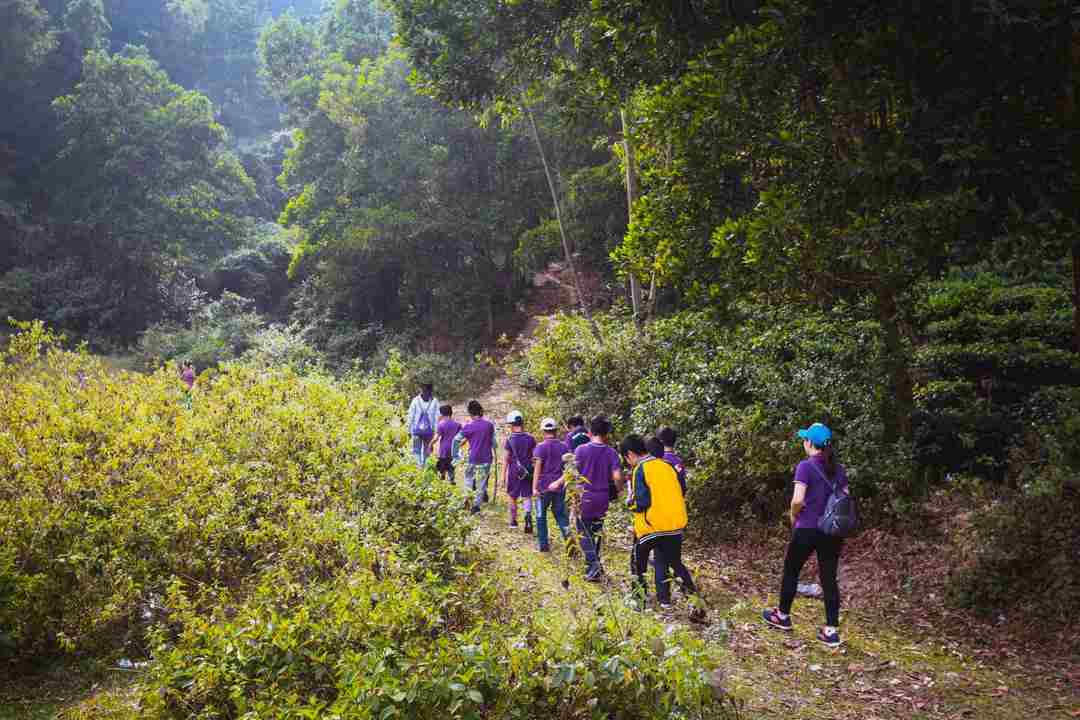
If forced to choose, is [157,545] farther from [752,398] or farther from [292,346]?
[292,346]

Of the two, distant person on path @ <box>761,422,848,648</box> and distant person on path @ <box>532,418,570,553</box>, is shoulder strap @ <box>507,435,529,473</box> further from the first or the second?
distant person on path @ <box>761,422,848,648</box>

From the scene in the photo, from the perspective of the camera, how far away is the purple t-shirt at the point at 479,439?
33.2 feet

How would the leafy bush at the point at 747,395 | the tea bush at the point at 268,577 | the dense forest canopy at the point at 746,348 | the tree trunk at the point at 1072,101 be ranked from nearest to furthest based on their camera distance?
the tea bush at the point at 268,577 < the dense forest canopy at the point at 746,348 < the tree trunk at the point at 1072,101 < the leafy bush at the point at 747,395

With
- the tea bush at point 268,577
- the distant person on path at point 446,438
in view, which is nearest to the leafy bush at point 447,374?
the distant person on path at point 446,438

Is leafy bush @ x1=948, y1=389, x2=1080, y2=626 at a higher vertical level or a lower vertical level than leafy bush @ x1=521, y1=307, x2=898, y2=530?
lower

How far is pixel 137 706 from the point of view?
16.3 ft

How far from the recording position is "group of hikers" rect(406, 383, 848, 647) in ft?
20.0

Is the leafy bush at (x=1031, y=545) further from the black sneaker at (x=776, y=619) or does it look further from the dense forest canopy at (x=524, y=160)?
the black sneaker at (x=776, y=619)

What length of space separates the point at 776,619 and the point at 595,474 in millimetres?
2059

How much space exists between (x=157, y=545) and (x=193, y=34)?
2158 inches

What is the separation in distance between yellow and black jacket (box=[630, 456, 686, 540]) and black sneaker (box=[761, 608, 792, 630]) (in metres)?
1.20

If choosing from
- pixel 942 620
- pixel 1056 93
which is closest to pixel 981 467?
pixel 942 620

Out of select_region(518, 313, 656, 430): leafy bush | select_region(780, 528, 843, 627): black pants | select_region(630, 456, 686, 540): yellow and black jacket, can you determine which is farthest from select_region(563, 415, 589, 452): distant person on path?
select_region(518, 313, 656, 430): leafy bush

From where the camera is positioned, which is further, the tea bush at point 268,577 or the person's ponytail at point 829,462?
the person's ponytail at point 829,462
